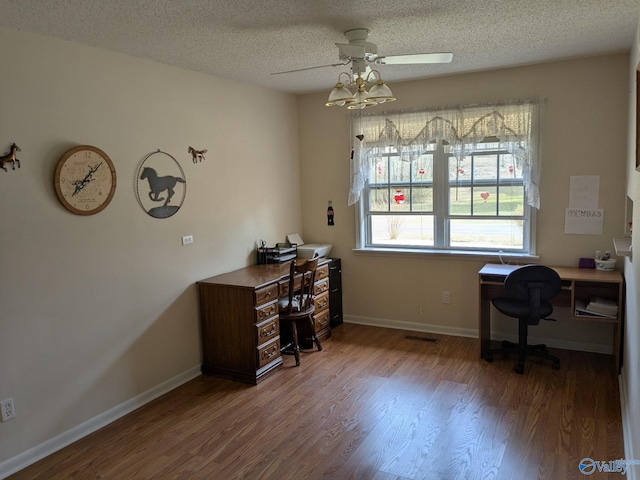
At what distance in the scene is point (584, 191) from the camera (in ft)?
13.2

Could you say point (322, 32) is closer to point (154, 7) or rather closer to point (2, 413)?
point (154, 7)

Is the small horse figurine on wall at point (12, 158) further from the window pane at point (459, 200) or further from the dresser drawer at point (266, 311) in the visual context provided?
the window pane at point (459, 200)

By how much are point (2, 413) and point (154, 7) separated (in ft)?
7.74

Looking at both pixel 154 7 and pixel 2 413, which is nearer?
pixel 154 7

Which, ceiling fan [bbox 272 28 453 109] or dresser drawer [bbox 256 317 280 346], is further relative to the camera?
dresser drawer [bbox 256 317 280 346]

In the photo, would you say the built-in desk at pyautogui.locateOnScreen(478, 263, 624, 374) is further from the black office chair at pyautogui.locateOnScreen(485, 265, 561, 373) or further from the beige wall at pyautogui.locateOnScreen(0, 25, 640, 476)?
the beige wall at pyautogui.locateOnScreen(0, 25, 640, 476)

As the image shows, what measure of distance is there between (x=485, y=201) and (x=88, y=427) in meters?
3.73

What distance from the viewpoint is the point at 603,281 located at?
3.59 m

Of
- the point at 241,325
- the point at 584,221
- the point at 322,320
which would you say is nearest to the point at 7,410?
the point at 241,325

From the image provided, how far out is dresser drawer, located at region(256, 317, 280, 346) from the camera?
371 cm

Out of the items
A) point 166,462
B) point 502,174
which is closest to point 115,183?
point 166,462

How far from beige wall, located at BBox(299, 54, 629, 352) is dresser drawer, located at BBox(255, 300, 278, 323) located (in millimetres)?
1478

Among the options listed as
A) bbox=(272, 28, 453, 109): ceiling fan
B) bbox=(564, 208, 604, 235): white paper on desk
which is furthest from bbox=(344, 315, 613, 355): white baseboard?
bbox=(272, 28, 453, 109): ceiling fan

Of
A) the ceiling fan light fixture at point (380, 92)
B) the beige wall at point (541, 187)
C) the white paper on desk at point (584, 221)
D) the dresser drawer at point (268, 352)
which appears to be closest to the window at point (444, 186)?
the beige wall at point (541, 187)
